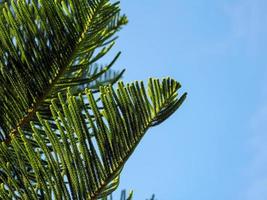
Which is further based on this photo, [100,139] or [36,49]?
[36,49]

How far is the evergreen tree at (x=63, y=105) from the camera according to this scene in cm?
281

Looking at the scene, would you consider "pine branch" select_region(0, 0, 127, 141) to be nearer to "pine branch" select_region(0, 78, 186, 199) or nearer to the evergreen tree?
the evergreen tree

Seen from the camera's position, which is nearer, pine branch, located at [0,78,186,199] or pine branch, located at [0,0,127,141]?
pine branch, located at [0,78,186,199]

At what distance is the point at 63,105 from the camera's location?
9.26 ft

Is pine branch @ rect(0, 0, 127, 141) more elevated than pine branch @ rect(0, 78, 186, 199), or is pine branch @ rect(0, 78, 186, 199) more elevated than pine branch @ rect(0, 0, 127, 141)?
pine branch @ rect(0, 0, 127, 141)

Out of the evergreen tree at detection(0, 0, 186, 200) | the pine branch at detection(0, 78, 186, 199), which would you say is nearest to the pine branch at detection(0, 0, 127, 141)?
the evergreen tree at detection(0, 0, 186, 200)

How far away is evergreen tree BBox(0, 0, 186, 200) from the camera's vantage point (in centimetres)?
281

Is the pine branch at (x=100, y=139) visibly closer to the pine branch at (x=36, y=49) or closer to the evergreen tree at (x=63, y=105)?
the evergreen tree at (x=63, y=105)

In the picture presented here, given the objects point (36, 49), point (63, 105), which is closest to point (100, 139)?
point (63, 105)

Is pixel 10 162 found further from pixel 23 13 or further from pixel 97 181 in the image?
pixel 23 13

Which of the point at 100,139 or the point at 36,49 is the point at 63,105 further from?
the point at 36,49

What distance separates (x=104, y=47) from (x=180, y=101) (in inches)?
55.8

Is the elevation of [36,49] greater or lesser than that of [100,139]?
greater

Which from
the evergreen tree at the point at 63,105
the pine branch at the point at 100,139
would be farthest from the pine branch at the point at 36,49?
the pine branch at the point at 100,139
